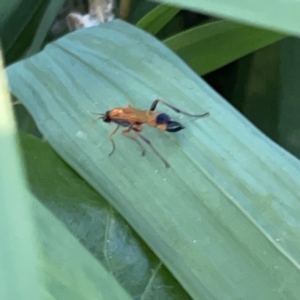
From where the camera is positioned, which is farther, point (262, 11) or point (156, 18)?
point (156, 18)

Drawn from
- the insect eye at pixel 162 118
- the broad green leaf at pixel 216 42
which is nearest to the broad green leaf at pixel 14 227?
the insect eye at pixel 162 118

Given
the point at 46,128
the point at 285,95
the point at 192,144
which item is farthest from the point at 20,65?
the point at 285,95

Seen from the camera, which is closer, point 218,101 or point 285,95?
point 218,101

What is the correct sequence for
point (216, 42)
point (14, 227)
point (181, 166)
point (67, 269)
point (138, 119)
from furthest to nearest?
1. point (216, 42)
2. point (138, 119)
3. point (181, 166)
4. point (67, 269)
5. point (14, 227)

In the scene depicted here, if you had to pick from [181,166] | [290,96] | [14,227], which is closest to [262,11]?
[14,227]

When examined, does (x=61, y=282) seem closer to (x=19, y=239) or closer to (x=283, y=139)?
(x=19, y=239)

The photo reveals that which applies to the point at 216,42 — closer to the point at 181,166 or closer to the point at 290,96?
the point at 290,96

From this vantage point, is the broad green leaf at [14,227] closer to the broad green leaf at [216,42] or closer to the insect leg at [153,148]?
the insect leg at [153,148]
